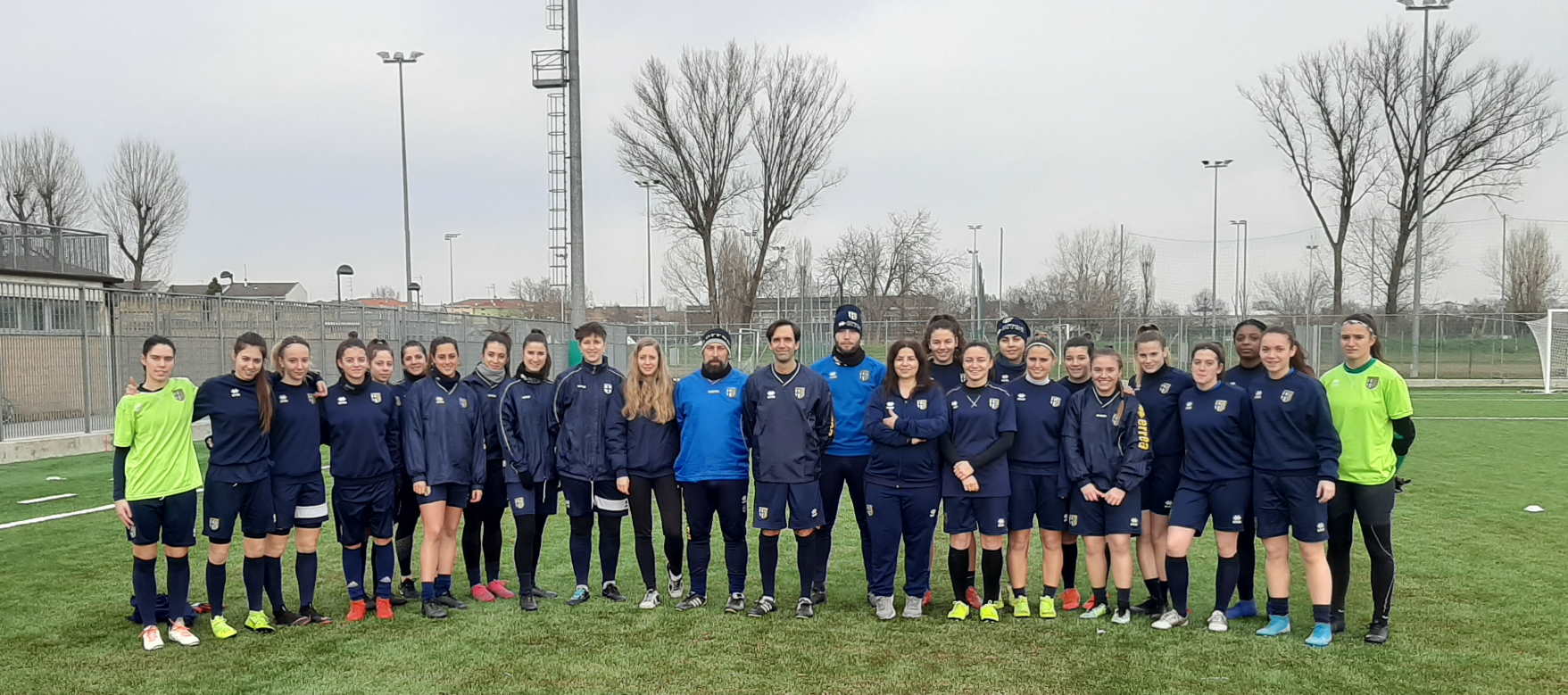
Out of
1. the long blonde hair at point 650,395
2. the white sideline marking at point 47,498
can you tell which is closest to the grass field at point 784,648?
the long blonde hair at point 650,395

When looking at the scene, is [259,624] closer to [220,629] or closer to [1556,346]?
[220,629]

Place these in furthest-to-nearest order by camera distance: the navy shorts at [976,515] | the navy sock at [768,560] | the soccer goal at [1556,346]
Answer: the soccer goal at [1556,346], the navy sock at [768,560], the navy shorts at [976,515]

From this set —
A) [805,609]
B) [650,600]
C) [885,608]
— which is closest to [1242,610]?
[885,608]

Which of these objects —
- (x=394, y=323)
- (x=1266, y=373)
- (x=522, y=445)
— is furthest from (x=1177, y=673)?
(x=394, y=323)

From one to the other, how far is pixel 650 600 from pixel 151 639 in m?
2.82

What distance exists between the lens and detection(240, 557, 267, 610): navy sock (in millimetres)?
5910

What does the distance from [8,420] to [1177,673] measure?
16.0 m

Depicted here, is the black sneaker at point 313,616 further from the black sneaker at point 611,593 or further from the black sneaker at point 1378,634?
the black sneaker at point 1378,634

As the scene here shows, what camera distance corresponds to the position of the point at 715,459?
625cm

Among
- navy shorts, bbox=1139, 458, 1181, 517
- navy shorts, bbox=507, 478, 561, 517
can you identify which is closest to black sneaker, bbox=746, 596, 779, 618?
navy shorts, bbox=507, 478, 561, 517

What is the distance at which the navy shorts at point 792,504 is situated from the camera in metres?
6.15

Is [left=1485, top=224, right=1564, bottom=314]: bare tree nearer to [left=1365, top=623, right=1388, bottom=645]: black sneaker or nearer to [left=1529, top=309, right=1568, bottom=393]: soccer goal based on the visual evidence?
[left=1529, top=309, right=1568, bottom=393]: soccer goal

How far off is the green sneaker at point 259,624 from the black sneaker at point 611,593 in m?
1.98

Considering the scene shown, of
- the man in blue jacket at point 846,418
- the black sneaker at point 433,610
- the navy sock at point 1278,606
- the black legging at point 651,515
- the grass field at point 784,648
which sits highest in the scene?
the man in blue jacket at point 846,418
